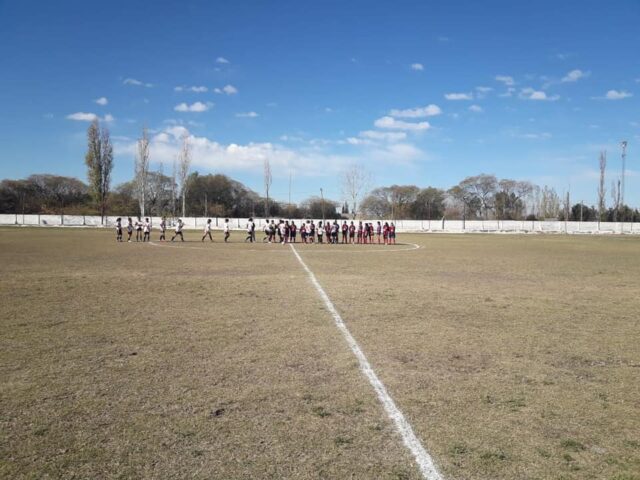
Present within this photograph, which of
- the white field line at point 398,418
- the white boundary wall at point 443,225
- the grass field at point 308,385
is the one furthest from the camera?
the white boundary wall at point 443,225

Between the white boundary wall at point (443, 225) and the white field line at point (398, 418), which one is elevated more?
the white boundary wall at point (443, 225)

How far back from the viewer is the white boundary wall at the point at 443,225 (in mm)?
65625

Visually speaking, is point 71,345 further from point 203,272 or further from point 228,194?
point 228,194

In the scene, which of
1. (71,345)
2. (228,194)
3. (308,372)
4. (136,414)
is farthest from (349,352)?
(228,194)

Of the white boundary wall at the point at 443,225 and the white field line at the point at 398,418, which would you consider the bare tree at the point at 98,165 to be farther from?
the white field line at the point at 398,418

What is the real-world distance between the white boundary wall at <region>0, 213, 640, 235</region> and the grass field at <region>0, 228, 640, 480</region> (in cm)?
5588

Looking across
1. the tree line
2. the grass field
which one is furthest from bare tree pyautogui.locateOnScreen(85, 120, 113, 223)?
the grass field

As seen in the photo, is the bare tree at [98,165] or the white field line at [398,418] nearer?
the white field line at [398,418]

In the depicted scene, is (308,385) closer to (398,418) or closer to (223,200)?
(398,418)

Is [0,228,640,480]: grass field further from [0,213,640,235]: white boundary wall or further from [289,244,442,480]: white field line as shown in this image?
[0,213,640,235]: white boundary wall

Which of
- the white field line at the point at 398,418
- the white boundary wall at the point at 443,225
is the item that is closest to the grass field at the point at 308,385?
the white field line at the point at 398,418

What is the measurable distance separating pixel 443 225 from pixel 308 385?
219ft

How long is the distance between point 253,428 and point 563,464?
2296 mm

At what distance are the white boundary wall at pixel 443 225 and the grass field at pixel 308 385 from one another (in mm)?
55876
